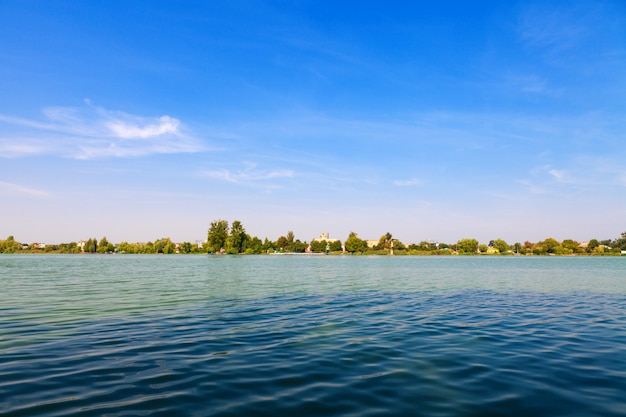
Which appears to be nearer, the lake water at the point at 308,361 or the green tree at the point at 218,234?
the lake water at the point at 308,361

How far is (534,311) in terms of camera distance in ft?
70.7

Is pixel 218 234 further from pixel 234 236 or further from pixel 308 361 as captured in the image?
pixel 308 361

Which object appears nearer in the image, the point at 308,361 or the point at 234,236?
the point at 308,361

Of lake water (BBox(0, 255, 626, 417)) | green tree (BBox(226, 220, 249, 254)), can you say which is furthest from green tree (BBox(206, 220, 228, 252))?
lake water (BBox(0, 255, 626, 417))

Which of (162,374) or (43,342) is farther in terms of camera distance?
(43,342)

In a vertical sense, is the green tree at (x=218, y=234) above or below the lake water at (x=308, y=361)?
above

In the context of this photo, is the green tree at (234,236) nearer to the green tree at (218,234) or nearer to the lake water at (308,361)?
the green tree at (218,234)

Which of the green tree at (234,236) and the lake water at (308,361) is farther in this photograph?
the green tree at (234,236)

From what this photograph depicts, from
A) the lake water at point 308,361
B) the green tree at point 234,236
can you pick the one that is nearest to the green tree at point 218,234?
the green tree at point 234,236

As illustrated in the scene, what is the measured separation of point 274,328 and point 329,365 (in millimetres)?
5782

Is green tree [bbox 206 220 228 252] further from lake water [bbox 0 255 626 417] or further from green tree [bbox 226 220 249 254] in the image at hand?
lake water [bbox 0 255 626 417]

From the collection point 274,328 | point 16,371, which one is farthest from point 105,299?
point 16,371

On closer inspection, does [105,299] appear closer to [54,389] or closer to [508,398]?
[54,389]

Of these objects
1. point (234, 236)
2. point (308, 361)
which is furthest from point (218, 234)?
point (308, 361)
